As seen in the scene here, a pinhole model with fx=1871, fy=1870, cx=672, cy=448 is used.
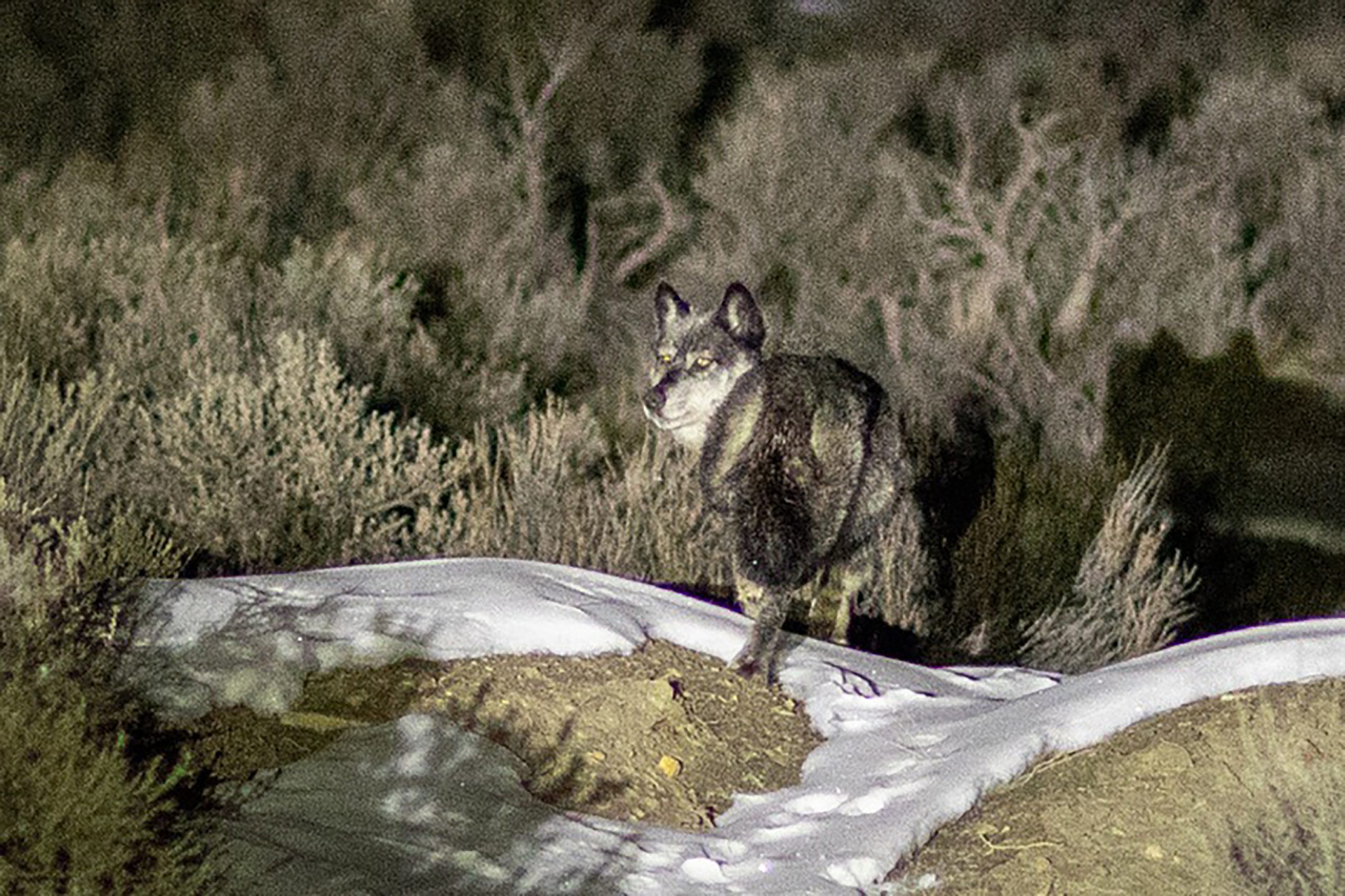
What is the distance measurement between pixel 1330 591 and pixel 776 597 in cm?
517

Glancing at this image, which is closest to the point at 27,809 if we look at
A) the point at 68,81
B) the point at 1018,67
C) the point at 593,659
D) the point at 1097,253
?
the point at 593,659

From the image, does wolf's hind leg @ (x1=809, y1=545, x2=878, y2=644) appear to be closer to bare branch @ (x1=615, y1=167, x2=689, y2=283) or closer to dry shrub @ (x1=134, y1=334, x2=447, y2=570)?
dry shrub @ (x1=134, y1=334, x2=447, y2=570)

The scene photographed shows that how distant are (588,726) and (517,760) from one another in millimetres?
309

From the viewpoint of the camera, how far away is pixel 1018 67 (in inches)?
895

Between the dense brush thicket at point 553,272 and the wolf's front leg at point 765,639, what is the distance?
5.03 feet

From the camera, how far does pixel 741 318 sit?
21.7 ft

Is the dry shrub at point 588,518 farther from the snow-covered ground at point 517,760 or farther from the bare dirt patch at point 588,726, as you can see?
the bare dirt patch at point 588,726

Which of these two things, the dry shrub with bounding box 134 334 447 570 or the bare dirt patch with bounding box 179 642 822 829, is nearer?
the bare dirt patch with bounding box 179 642 822 829

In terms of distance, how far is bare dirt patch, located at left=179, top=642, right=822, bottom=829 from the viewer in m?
4.87

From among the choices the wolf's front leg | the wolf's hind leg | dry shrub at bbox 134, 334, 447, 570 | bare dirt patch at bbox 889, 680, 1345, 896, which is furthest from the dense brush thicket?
bare dirt patch at bbox 889, 680, 1345, 896

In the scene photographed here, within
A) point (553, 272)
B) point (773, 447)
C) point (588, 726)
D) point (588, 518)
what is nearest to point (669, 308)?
point (773, 447)

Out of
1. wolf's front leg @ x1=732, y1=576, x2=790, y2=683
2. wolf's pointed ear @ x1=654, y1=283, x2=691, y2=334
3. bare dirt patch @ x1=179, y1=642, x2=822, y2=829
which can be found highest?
wolf's pointed ear @ x1=654, y1=283, x2=691, y2=334

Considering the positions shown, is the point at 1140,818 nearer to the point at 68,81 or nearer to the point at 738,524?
the point at 738,524

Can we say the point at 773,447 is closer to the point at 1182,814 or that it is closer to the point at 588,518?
the point at 588,518
